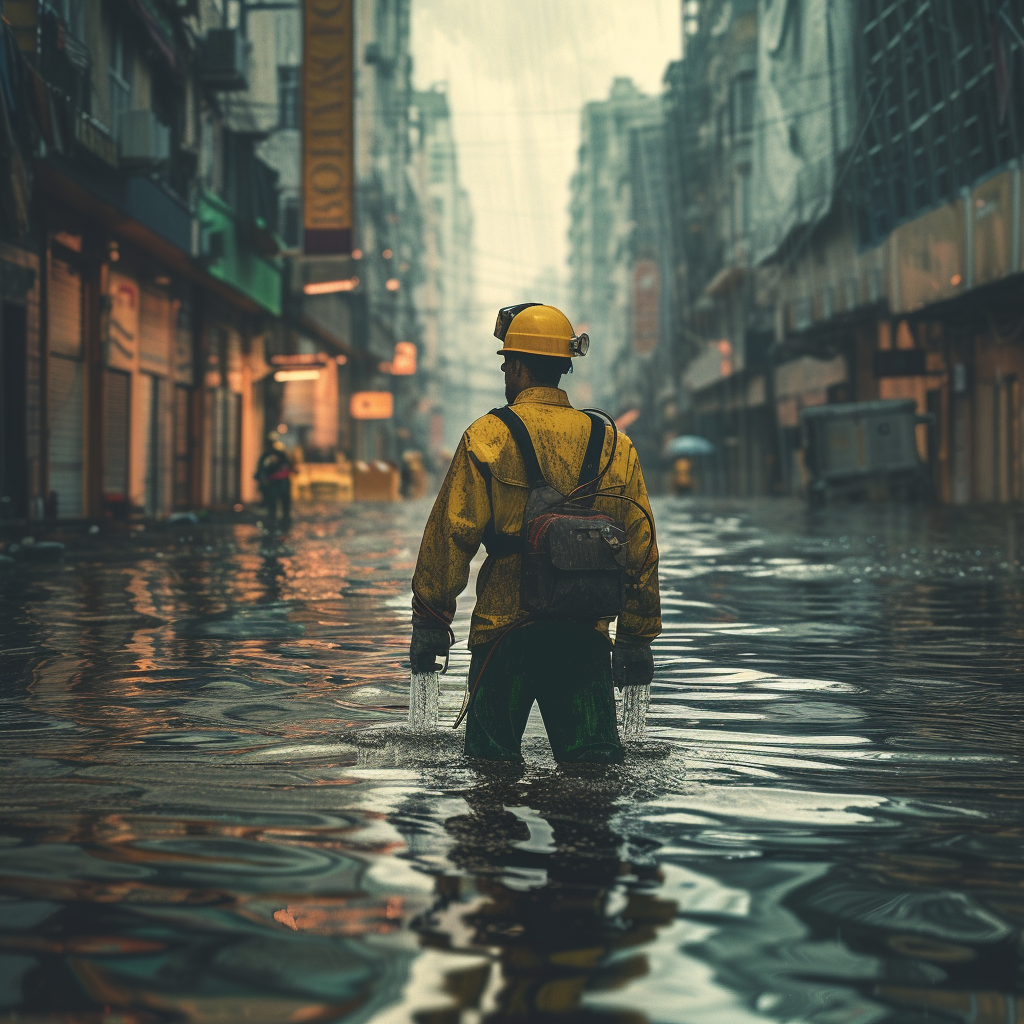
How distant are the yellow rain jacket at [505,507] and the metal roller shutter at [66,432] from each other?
20558 millimetres

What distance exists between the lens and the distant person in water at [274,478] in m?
29.0

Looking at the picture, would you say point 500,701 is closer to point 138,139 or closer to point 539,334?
point 539,334

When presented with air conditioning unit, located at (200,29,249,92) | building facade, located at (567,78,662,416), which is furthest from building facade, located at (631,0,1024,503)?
building facade, located at (567,78,662,416)

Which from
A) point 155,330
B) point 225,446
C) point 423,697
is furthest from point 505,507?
point 225,446

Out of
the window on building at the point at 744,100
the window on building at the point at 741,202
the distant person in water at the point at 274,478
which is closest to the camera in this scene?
the distant person in water at the point at 274,478

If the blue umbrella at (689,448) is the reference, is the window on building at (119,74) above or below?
above

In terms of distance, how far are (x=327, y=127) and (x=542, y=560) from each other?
1408 inches

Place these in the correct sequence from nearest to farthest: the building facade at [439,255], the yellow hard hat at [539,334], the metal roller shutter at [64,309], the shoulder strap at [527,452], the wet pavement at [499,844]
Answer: the wet pavement at [499,844]
the shoulder strap at [527,452]
the yellow hard hat at [539,334]
the metal roller shutter at [64,309]
the building facade at [439,255]

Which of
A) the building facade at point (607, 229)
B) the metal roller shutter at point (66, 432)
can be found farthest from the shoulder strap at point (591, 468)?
the building facade at point (607, 229)

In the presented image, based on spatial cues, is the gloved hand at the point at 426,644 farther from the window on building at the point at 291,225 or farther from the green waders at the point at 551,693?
the window on building at the point at 291,225

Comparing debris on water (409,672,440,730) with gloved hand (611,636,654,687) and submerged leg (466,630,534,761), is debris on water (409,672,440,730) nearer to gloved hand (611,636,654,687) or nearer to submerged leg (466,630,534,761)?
submerged leg (466,630,534,761)

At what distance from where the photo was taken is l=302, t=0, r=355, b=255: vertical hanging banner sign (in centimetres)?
3791

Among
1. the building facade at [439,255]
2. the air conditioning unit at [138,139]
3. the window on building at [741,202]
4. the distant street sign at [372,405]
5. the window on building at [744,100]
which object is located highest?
the building facade at [439,255]

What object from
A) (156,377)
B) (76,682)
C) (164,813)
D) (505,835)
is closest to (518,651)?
(505,835)
